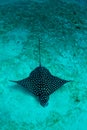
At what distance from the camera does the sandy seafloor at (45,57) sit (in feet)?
17.3

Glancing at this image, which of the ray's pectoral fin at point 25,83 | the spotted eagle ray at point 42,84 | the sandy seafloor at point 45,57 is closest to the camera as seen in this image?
the sandy seafloor at point 45,57

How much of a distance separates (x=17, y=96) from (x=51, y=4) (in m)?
4.63

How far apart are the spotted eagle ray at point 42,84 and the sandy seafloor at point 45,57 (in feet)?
0.78

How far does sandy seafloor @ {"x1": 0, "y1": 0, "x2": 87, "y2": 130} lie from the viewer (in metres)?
5.26

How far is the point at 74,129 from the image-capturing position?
5.09 meters

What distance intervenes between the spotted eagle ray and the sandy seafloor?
0.24 m

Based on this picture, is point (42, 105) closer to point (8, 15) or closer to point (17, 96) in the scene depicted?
point (17, 96)

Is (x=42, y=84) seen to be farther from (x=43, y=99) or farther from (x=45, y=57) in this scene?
(x=45, y=57)

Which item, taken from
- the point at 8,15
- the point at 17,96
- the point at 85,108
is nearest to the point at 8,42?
the point at 8,15

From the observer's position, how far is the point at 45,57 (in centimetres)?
677

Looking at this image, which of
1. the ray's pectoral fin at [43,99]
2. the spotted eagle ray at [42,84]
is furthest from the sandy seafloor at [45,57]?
the spotted eagle ray at [42,84]

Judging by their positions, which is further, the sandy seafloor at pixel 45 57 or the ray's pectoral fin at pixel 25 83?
the ray's pectoral fin at pixel 25 83

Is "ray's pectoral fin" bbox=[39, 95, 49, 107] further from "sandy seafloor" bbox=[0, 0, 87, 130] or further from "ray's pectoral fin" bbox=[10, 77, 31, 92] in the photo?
"ray's pectoral fin" bbox=[10, 77, 31, 92]

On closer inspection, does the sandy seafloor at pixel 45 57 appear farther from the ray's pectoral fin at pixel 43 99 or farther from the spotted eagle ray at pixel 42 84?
the spotted eagle ray at pixel 42 84
